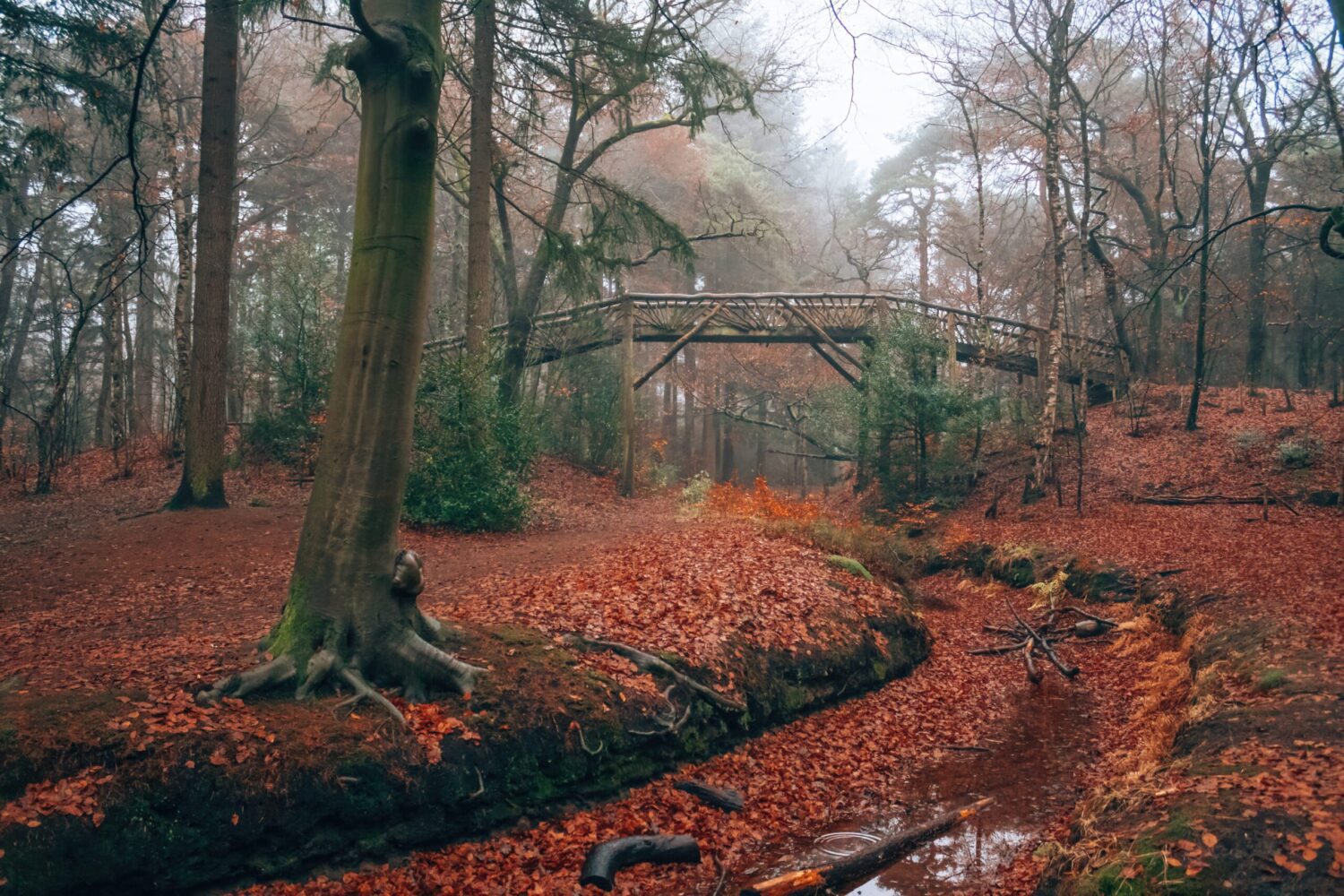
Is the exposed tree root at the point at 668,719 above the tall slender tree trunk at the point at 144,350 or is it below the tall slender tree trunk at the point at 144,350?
below

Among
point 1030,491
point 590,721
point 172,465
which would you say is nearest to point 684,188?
point 1030,491

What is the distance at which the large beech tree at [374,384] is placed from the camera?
5.22 metres

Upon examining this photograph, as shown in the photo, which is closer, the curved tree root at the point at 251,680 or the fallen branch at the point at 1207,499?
the curved tree root at the point at 251,680

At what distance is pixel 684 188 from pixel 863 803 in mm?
24609

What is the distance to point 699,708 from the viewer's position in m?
6.57

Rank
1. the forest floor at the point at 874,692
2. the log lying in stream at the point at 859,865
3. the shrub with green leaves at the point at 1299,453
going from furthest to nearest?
1. the shrub with green leaves at the point at 1299,453
2. the log lying in stream at the point at 859,865
3. the forest floor at the point at 874,692

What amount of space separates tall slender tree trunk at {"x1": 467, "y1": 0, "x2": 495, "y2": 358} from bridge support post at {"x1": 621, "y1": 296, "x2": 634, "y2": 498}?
5.91 metres

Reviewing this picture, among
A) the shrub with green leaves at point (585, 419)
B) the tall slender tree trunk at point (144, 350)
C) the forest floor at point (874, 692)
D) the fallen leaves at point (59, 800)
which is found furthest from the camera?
the tall slender tree trunk at point (144, 350)

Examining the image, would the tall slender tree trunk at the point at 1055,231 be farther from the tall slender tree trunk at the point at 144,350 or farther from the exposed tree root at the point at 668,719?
the tall slender tree trunk at the point at 144,350

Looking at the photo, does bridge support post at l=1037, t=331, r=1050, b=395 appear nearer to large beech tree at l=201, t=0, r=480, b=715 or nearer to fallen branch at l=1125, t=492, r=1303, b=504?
fallen branch at l=1125, t=492, r=1303, b=504

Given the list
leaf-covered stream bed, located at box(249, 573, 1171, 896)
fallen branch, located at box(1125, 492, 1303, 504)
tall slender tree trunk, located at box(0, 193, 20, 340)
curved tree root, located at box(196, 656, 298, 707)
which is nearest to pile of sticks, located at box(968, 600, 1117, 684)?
leaf-covered stream bed, located at box(249, 573, 1171, 896)

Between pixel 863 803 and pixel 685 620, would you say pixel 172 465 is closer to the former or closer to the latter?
pixel 685 620

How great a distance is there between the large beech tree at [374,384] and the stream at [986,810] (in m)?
2.86

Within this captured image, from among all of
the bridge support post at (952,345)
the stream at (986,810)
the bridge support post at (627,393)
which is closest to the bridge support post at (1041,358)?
the bridge support post at (952,345)
